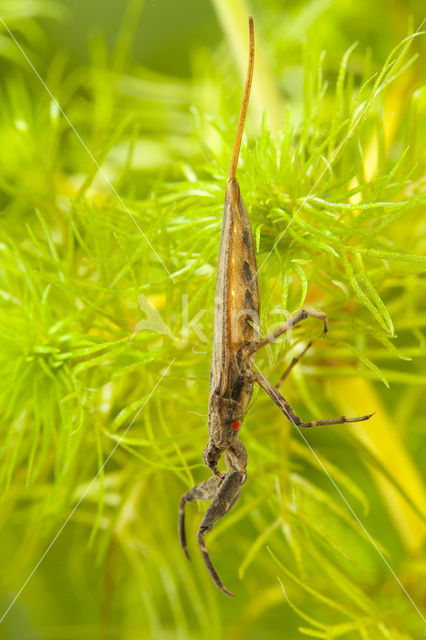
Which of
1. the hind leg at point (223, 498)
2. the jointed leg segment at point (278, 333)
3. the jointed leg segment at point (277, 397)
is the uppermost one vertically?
the jointed leg segment at point (278, 333)

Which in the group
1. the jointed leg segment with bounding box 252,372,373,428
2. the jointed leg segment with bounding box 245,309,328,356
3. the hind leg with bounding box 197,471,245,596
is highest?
the jointed leg segment with bounding box 245,309,328,356

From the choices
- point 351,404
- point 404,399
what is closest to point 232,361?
point 351,404

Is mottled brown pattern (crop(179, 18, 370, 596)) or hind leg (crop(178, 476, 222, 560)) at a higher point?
mottled brown pattern (crop(179, 18, 370, 596))

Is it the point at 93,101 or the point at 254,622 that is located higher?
the point at 93,101

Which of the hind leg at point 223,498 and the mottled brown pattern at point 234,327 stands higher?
the mottled brown pattern at point 234,327

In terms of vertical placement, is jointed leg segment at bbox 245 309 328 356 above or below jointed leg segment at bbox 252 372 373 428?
above

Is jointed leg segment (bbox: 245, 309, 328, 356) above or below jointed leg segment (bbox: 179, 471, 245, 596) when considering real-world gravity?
above

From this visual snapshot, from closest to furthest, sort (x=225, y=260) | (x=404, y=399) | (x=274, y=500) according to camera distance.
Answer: (x=225, y=260)
(x=274, y=500)
(x=404, y=399)

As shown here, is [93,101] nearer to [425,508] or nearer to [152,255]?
[152,255]
